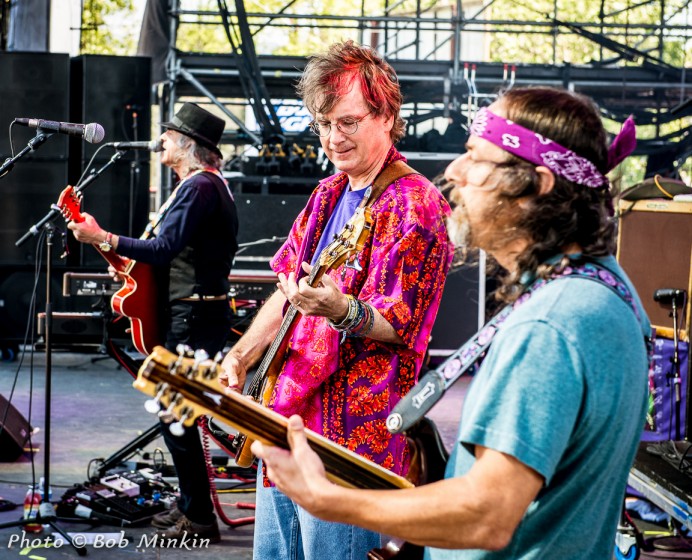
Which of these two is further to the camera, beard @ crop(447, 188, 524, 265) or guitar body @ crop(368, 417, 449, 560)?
guitar body @ crop(368, 417, 449, 560)

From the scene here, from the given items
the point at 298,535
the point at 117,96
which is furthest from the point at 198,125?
the point at 117,96

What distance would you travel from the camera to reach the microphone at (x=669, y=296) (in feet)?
17.2

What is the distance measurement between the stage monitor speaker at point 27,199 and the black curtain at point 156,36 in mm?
1895

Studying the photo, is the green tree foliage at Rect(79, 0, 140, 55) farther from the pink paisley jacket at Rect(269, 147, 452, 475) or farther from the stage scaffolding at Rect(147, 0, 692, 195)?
the pink paisley jacket at Rect(269, 147, 452, 475)

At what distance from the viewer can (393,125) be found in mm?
2805

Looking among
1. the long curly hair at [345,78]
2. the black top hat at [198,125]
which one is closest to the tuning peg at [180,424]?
the long curly hair at [345,78]

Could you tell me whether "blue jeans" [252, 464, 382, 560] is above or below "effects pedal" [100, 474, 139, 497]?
above

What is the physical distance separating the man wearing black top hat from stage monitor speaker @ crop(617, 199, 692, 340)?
2.46 meters

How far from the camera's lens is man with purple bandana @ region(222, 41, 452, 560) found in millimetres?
2432

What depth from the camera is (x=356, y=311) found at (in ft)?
7.61

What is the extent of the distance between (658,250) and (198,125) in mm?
2783

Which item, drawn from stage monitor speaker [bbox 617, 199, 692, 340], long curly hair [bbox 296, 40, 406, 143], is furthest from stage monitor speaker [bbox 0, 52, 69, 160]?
long curly hair [bbox 296, 40, 406, 143]

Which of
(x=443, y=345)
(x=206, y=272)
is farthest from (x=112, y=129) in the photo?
(x=206, y=272)

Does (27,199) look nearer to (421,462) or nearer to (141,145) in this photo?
(141,145)
